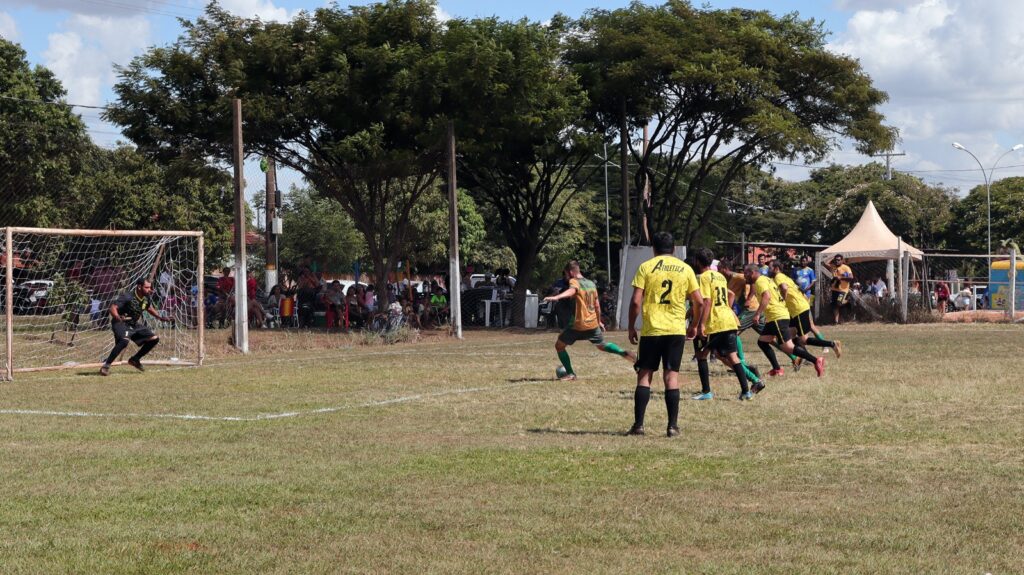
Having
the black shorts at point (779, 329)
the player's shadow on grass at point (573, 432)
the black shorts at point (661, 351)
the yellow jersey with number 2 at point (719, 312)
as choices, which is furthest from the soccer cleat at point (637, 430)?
the black shorts at point (779, 329)

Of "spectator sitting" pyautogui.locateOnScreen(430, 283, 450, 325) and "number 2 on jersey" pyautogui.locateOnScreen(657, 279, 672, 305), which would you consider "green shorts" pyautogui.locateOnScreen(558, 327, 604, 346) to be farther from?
"spectator sitting" pyautogui.locateOnScreen(430, 283, 450, 325)

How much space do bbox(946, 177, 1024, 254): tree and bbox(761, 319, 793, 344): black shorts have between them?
58.0 metres

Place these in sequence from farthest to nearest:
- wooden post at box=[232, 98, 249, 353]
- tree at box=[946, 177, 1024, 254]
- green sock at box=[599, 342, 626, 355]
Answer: tree at box=[946, 177, 1024, 254], wooden post at box=[232, 98, 249, 353], green sock at box=[599, 342, 626, 355]

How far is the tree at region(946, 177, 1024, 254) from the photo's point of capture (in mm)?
71438

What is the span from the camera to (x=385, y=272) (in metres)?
31.9

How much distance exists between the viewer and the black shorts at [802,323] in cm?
1836

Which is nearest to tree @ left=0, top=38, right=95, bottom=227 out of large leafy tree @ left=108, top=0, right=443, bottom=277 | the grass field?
large leafy tree @ left=108, top=0, right=443, bottom=277

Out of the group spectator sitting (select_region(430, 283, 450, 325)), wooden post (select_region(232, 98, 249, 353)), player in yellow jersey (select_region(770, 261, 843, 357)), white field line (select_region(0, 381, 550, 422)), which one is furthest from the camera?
spectator sitting (select_region(430, 283, 450, 325))

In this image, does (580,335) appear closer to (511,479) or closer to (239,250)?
(511,479)

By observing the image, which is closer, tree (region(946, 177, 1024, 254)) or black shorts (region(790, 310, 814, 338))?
black shorts (region(790, 310, 814, 338))

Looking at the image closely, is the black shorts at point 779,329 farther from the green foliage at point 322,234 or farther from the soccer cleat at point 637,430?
the green foliage at point 322,234

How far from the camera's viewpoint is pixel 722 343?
1398cm

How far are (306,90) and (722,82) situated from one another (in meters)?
11.9

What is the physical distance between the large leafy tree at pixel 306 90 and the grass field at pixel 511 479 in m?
14.5
